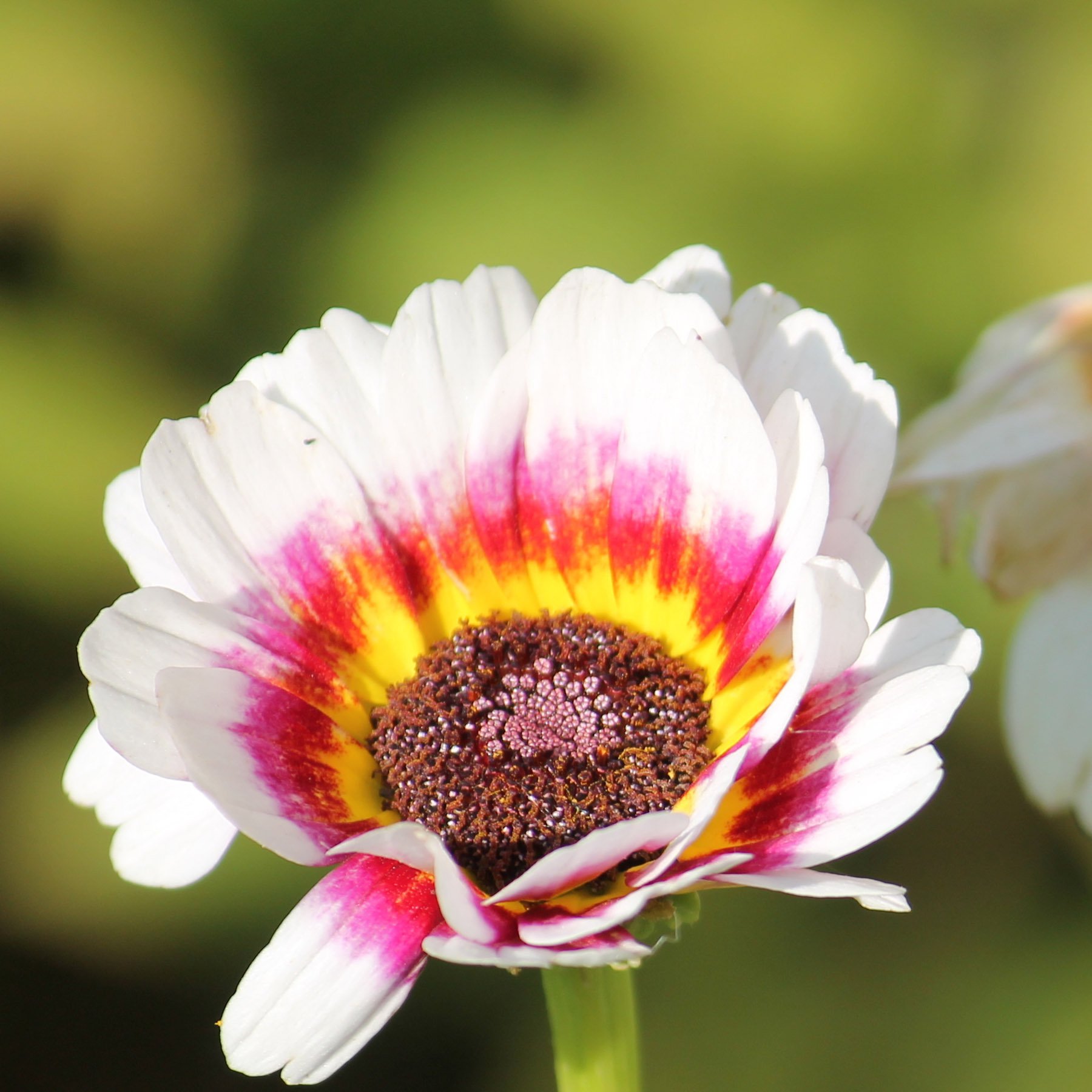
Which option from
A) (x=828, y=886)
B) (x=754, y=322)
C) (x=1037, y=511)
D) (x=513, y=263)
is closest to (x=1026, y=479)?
(x=1037, y=511)

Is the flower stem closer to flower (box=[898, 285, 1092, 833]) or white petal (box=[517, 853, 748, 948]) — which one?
white petal (box=[517, 853, 748, 948])

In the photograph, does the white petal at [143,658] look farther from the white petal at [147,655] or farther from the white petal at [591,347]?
the white petal at [591,347]

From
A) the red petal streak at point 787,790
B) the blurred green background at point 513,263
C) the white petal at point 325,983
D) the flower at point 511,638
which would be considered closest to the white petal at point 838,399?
the flower at point 511,638

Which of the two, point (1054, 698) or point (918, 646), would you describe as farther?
point (1054, 698)

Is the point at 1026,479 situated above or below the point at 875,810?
below

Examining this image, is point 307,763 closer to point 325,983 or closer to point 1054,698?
point 325,983

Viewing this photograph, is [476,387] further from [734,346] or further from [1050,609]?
[1050,609]
